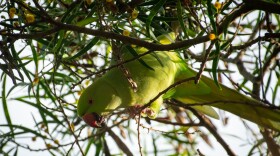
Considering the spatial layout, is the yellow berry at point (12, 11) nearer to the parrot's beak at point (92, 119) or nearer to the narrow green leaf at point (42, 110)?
the parrot's beak at point (92, 119)

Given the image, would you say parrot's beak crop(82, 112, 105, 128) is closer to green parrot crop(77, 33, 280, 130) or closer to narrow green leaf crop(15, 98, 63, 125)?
green parrot crop(77, 33, 280, 130)

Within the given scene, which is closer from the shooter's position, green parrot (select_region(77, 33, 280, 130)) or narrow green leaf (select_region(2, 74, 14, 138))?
green parrot (select_region(77, 33, 280, 130))

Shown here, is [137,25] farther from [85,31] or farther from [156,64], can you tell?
[85,31]

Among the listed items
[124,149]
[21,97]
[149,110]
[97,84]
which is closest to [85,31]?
[97,84]

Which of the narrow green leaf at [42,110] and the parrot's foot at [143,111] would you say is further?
the narrow green leaf at [42,110]

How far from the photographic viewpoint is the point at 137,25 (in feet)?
3.99

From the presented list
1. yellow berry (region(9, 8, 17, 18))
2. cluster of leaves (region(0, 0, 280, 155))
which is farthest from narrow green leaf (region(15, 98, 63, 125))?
yellow berry (region(9, 8, 17, 18))

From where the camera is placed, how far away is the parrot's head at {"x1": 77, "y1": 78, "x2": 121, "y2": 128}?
41.5 inches

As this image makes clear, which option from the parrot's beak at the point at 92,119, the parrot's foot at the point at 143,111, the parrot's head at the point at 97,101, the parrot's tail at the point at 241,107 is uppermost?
the parrot's head at the point at 97,101

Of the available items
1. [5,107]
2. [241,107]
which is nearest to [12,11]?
[5,107]

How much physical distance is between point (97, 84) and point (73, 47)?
0.28 m

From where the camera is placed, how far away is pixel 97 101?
1.06 m

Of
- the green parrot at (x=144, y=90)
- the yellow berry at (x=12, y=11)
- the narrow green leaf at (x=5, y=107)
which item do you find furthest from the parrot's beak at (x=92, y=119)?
the narrow green leaf at (x=5, y=107)

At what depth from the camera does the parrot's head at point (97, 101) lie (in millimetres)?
1055
